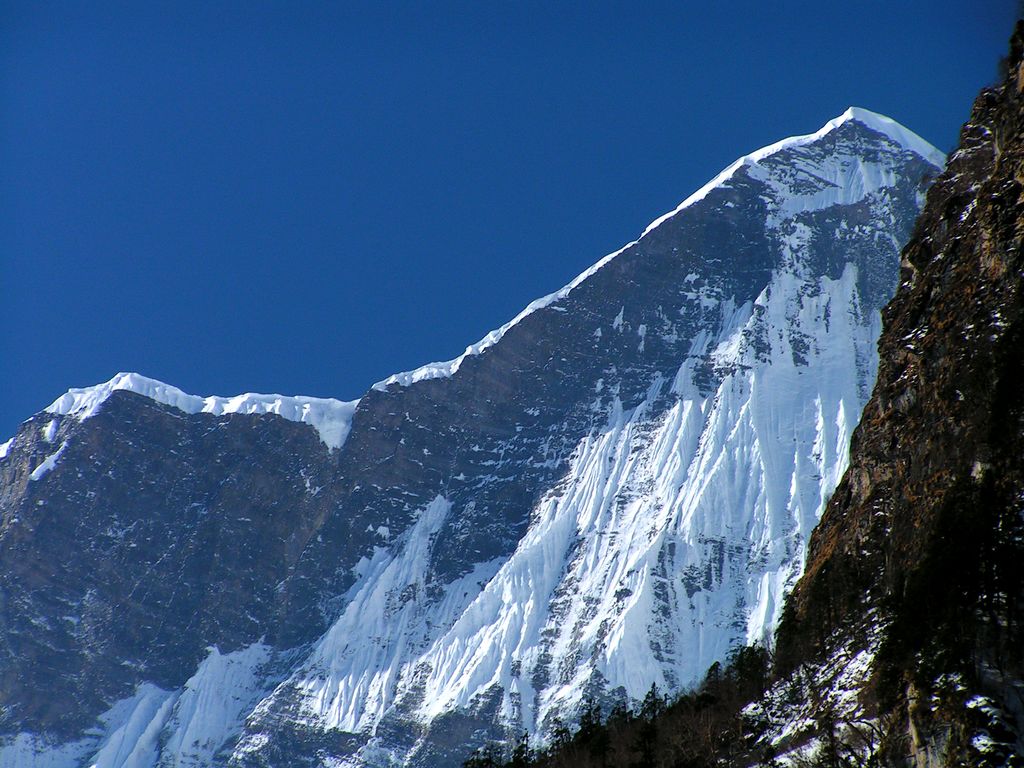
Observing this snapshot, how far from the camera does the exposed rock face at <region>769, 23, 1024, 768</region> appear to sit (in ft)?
Result: 191

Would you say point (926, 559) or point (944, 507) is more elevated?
point (944, 507)

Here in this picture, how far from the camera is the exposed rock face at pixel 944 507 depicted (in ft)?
191

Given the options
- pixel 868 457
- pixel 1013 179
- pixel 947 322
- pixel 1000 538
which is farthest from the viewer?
pixel 868 457

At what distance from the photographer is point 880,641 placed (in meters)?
69.8

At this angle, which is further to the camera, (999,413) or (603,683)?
(603,683)

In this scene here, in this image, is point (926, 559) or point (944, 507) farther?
point (944, 507)

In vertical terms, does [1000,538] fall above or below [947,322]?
below

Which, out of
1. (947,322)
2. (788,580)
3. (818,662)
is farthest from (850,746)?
(788,580)

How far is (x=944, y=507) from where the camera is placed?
7019 cm

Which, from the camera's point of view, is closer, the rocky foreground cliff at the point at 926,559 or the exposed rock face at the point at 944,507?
the exposed rock face at the point at 944,507

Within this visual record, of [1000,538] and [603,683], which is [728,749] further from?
[603,683]

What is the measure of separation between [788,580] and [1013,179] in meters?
120

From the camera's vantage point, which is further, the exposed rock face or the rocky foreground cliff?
the rocky foreground cliff

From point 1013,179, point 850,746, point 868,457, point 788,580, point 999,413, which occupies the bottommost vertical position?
point 850,746
